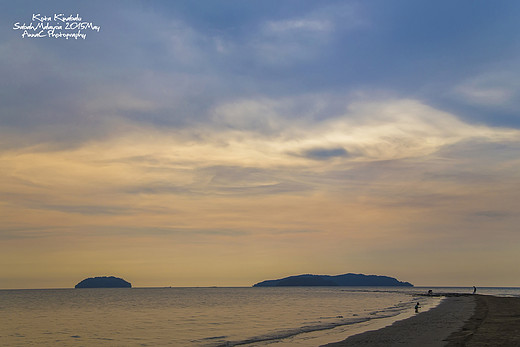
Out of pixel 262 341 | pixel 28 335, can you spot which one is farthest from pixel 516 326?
pixel 28 335

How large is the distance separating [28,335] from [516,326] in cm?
4372

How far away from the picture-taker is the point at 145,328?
47.0 metres

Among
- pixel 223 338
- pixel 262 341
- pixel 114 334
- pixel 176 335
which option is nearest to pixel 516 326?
pixel 262 341

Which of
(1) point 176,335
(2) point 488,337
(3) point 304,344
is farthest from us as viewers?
(1) point 176,335

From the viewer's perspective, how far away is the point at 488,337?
89.9ft

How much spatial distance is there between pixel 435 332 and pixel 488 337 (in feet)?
19.9

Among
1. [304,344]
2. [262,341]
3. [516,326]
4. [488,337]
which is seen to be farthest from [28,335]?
[516,326]

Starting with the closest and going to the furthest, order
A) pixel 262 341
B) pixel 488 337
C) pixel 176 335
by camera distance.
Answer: pixel 488 337 < pixel 262 341 < pixel 176 335

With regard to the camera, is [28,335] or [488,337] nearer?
[488,337]

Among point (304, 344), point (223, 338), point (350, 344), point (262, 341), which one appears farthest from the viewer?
point (223, 338)

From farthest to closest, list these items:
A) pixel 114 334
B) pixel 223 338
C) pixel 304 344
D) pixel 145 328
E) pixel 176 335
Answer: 1. pixel 145 328
2. pixel 114 334
3. pixel 176 335
4. pixel 223 338
5. pixel 304 344

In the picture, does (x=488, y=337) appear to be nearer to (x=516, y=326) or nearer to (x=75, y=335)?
(x=516, y=326)

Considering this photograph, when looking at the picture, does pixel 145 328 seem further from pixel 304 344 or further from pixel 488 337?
pixel 488 337

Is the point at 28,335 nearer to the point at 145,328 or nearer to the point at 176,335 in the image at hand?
the point at 145,328
